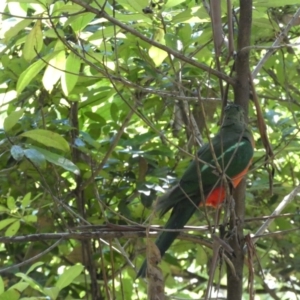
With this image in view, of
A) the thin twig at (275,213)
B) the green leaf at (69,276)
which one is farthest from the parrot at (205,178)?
the green leaf at (69,276)

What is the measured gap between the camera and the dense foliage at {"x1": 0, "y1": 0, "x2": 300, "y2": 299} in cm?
187

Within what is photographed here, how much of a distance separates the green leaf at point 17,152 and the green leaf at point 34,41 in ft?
0.97

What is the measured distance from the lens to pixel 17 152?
70.6 inches

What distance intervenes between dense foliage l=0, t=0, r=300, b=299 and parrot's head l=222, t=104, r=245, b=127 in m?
0.06

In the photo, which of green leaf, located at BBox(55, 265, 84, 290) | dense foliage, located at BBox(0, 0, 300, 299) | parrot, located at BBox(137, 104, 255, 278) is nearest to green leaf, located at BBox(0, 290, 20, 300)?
dense foliage, located at BBox(0, 0, 300, 299)

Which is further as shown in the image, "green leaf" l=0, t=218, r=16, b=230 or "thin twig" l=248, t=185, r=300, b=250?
"green leaf" l=0, t=218, r=16, b=230

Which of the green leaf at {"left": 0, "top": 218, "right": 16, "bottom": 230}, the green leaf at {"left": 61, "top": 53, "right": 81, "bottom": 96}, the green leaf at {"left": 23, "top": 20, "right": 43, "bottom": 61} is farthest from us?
the green leaf at {"left": 0, "top": 218, "right": 16, "bottom": 230}

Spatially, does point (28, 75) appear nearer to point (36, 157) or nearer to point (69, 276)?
point (36, 157)

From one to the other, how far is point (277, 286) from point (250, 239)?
221cm

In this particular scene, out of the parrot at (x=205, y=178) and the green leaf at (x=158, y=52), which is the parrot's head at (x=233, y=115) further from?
the green leaf at (x=158, y=52)

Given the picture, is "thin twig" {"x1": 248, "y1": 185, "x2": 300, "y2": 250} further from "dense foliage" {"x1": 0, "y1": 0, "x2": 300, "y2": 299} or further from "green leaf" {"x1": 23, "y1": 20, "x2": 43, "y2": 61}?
"green leaf" {"x1": 23, "y1": 20, "x2": 43, "y2": 61}

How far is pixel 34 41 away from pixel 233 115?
0.68 metres

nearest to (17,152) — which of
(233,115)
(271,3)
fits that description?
(233,115)

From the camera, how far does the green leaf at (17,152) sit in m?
1.78
